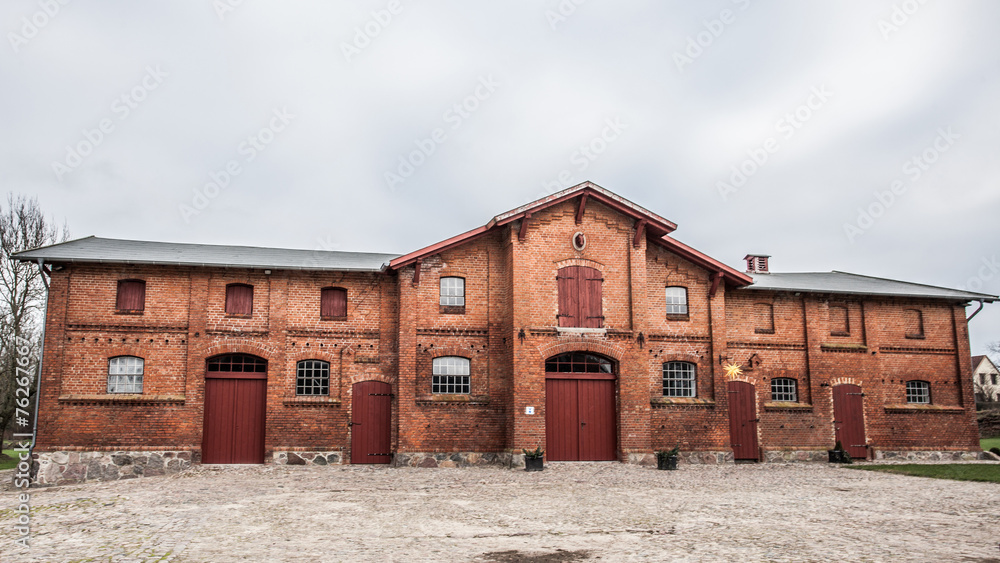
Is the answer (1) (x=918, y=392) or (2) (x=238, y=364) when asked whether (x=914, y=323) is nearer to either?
(1) (x=918, y=392)

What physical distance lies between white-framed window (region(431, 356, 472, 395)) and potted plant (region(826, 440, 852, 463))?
1099 centimetres

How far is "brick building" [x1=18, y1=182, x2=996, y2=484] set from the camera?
18.2 m

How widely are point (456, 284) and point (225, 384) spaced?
669 cm

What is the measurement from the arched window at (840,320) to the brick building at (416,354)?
2986 millimetres

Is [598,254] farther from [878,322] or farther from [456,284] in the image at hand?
[878,322]

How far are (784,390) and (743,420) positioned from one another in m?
1.81

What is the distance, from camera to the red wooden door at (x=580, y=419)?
62.8 feet

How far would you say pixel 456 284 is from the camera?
20.0m

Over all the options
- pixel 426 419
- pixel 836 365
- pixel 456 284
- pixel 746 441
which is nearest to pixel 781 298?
pixel 836 365

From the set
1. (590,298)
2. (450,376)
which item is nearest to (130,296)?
(450,376)

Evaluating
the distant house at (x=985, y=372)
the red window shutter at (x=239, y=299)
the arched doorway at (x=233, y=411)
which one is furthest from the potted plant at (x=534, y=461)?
the distant house at (x=985, y=372)

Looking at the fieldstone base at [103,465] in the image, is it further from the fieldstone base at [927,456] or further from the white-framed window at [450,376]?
the fieldstone base at [927,456]

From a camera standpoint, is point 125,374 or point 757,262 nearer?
point 125,374

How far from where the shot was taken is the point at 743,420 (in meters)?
21.2
